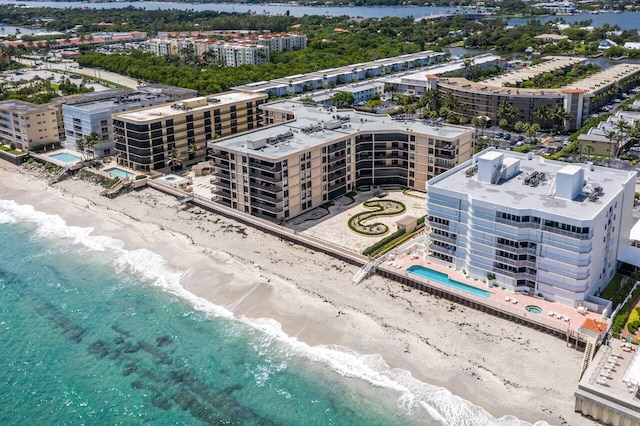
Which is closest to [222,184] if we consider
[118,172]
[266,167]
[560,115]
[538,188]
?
[266,167]

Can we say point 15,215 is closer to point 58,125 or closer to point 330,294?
point 58,125

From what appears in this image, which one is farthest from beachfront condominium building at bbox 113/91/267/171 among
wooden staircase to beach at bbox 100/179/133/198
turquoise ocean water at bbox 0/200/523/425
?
turquoise ocean water at bbox 0/200/523/425

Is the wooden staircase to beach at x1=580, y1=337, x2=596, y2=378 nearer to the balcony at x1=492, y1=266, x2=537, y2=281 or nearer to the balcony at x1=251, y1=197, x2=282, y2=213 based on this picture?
the balcony at x1=492, y1=266, x2=537, y2=281

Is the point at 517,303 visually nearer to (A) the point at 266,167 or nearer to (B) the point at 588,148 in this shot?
(A) the point at 266,167

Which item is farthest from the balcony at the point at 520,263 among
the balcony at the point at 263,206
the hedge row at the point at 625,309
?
the balcony at the point at 263,206

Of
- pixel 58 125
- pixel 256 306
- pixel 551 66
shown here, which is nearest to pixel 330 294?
pixel 256 306
